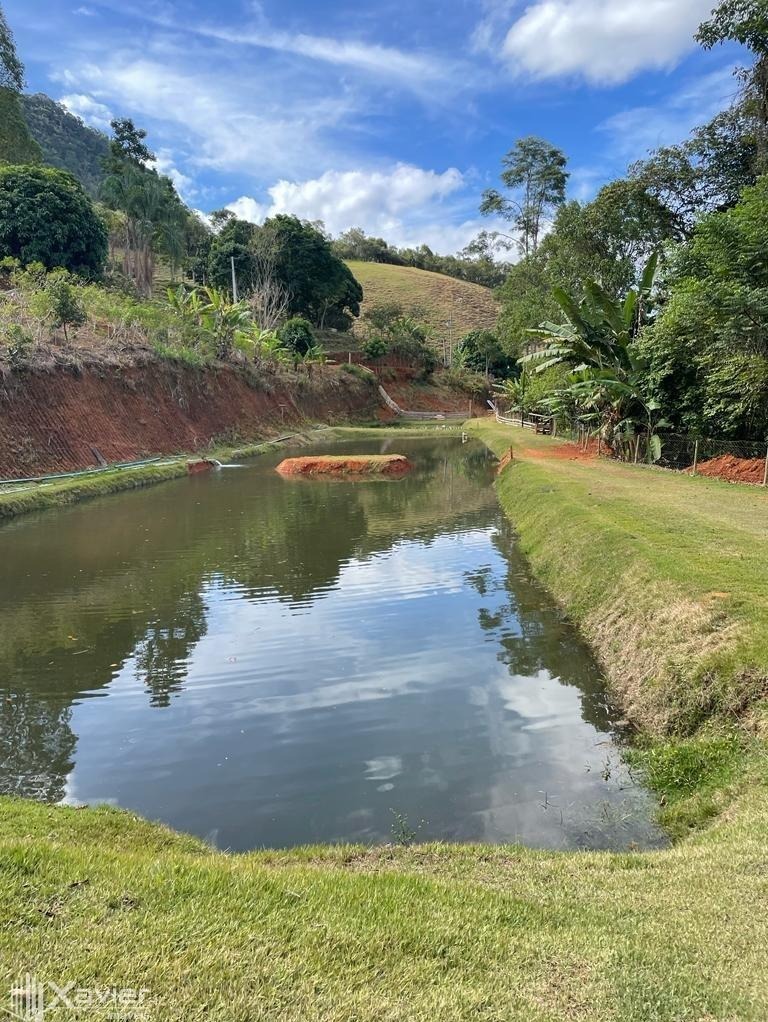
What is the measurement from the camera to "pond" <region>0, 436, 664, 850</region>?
594 cm

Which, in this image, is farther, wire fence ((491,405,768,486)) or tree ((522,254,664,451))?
tree ((522,254,664,451))

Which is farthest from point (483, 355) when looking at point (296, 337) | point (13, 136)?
point (13, 136)

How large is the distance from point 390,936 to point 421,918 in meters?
0.27

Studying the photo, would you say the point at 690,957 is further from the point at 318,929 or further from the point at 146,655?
the point at 146,655

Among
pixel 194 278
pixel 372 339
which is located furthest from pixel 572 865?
pixel 194 278

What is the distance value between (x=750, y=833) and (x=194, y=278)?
75.5 meters

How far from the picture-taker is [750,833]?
15.3 ft

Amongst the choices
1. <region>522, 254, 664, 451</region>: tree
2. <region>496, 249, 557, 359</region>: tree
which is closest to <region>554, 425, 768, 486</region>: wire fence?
<region>522, 254, 664, 451</region>: tree

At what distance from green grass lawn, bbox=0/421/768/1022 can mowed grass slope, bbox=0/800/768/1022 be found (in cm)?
1

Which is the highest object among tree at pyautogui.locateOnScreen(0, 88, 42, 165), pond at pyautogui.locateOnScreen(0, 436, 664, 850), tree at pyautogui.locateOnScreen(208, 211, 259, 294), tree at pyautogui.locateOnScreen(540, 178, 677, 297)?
tree at pyautogui.locateOnScreen(0, 88, 42, 165)

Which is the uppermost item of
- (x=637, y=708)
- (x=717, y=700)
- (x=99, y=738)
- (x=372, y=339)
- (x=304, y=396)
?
(x=372, y=339)

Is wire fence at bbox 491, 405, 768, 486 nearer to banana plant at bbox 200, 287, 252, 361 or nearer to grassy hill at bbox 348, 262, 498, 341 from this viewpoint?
banana plant at bbox 200, 287, 252, 361

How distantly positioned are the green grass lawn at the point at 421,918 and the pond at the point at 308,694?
741 mm

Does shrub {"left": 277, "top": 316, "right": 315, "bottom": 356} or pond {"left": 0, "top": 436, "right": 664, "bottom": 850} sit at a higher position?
shrub {"left": 277, "top": 316, "right": 315, "bottom": 356}
